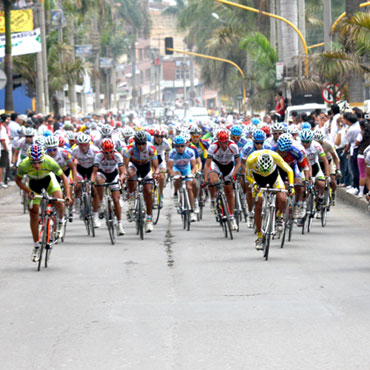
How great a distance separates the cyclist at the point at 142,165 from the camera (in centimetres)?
1783

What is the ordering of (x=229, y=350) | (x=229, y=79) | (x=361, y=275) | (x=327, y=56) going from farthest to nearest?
(x=229, y=79), (x=327, y=56), (x=361, y=275), (x=229, y=350)

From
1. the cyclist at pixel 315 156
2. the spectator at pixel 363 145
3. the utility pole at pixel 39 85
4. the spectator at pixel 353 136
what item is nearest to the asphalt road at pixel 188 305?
the cyclist at pixel 315 156

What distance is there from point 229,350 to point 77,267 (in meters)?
5.82

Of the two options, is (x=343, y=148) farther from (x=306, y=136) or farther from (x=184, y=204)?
(x=184, y=204)

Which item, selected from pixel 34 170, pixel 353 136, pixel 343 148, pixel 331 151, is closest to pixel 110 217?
pixel 34 170

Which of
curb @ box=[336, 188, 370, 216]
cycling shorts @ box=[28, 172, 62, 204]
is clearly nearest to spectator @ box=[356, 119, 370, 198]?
curb @ box=[336, 188, 370, 216]

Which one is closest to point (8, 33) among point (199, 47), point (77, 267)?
point (77, 267)

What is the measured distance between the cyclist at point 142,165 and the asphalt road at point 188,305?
944mm

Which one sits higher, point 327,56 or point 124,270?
point 327,56

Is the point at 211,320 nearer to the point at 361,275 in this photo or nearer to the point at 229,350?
the point at 229,350

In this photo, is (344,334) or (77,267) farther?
(77,267)

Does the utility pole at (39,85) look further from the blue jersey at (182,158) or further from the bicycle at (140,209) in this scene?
the bicycle at (140,209)

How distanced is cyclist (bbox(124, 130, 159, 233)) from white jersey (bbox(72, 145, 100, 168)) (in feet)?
2.27

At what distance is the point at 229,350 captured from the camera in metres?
8.16
